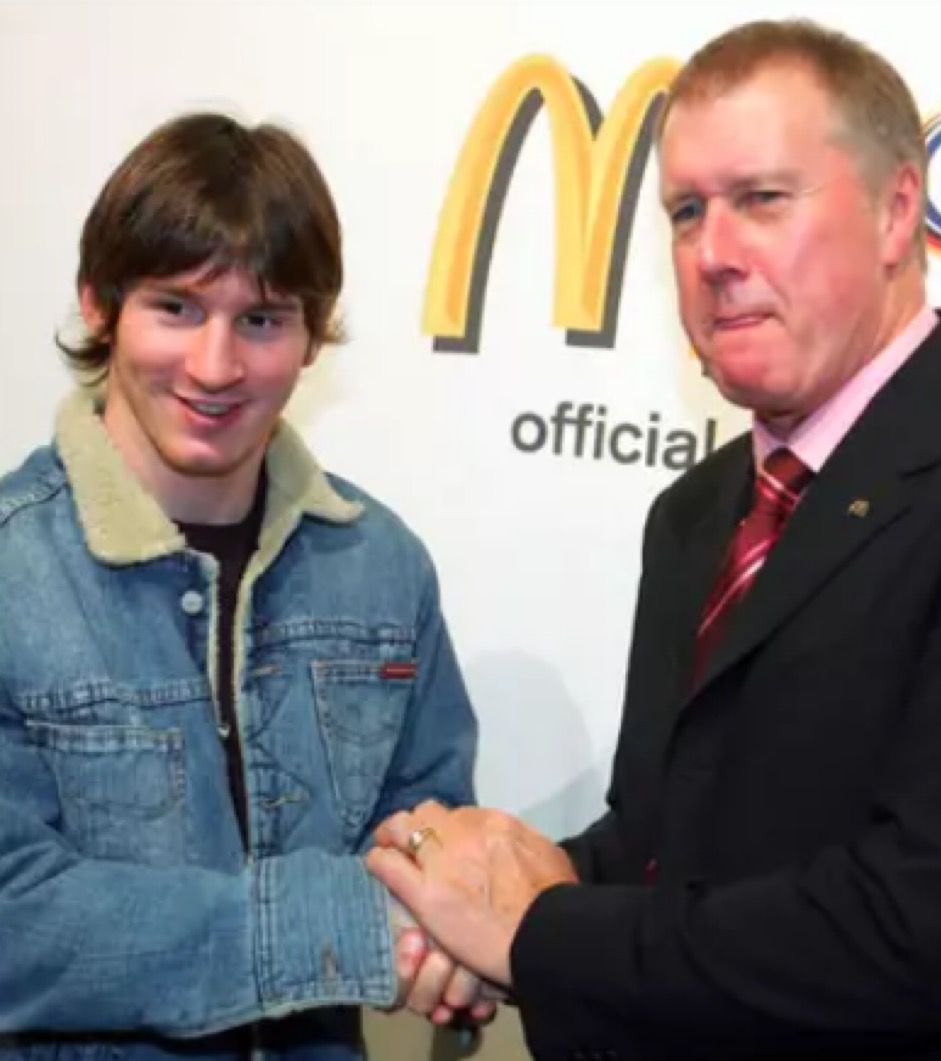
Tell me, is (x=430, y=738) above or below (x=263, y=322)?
below

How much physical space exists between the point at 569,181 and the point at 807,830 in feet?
3.66

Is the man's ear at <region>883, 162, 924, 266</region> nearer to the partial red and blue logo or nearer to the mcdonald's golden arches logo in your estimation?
the partial red and blue logo

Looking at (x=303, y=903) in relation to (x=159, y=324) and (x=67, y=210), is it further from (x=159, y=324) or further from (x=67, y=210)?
(x=67, y=210)

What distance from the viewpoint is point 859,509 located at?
55.3 inches

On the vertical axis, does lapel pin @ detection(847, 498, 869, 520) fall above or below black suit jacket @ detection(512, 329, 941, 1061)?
above

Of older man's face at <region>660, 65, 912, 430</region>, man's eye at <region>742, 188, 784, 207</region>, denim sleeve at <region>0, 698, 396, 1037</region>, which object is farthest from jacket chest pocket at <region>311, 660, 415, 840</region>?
man's eye at <region>742, 188, 784, 207</region>

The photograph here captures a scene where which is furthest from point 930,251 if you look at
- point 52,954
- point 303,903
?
point 52,954

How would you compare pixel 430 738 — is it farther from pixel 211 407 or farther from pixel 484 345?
pixel 484 345

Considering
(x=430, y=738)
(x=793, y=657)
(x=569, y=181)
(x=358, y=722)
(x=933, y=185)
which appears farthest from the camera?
(x=569, y=181)

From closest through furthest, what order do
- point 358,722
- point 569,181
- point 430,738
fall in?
point 358,722 < point 430,738 < point 569,181

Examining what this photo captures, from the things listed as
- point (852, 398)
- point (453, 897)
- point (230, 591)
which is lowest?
point (453, 897)

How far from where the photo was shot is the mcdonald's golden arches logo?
220 centimetres

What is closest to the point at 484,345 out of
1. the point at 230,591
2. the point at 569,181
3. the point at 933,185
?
the point at 569,181

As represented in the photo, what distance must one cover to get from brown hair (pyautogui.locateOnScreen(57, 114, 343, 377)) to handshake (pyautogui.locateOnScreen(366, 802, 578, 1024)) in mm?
559
